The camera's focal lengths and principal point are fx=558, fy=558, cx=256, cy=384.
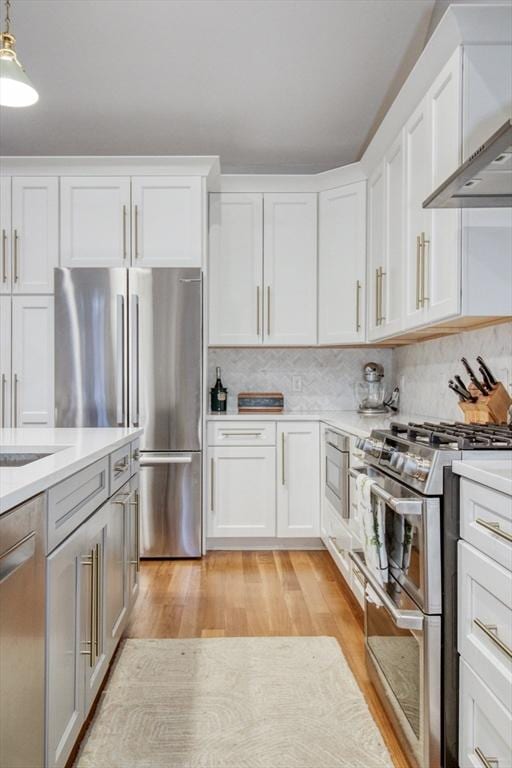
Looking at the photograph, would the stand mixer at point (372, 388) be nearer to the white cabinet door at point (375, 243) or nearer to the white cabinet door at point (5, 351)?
the white cabinet door at point (375, 243)

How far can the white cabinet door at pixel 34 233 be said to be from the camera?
369cm

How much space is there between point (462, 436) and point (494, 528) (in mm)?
439

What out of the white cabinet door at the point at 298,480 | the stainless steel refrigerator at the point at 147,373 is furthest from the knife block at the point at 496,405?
the stainless steel refrigerator at the point at 147,373

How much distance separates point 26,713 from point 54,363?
2742 millimetres

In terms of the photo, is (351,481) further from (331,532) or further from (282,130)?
(282,130)

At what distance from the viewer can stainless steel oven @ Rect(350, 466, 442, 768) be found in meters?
1.50

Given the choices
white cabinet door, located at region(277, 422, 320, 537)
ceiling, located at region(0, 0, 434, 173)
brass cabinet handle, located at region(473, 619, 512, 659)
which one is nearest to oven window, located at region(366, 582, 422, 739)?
brass cabinet handle, located at region(473, 619, 512, 659)

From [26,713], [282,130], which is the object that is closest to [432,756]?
[26,713]

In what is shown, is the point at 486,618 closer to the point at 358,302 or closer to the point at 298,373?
the point at 358,302

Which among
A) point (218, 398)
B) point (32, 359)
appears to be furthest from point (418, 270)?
point (32, 359)

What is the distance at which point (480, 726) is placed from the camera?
133 cm

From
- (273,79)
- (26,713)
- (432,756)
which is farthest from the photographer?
(273,79)

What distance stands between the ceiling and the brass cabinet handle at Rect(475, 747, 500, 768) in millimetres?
2862

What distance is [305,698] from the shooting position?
201 centimetres
